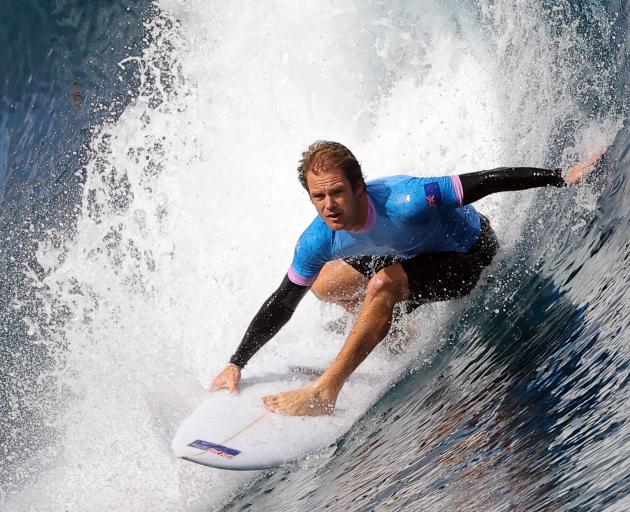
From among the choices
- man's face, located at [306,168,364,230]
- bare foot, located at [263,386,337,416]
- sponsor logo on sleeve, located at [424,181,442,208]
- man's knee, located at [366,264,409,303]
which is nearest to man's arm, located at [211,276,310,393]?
bare foot, located at [263,386,337,416]

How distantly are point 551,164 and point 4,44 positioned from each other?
19.9ft

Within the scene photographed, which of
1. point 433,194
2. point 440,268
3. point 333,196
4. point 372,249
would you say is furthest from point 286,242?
point 333,196

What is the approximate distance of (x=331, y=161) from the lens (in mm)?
3506

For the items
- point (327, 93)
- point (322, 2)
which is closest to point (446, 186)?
point (327, 93)

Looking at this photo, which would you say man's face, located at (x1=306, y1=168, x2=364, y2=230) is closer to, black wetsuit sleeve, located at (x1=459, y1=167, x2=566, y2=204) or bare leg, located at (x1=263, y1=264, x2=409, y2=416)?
bare leg, located at (x1=263, y1=264, x2=409, y2=416)

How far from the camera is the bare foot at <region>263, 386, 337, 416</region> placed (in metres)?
3.88

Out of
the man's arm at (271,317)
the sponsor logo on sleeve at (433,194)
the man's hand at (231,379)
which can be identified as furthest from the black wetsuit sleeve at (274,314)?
the sponsor logo on sleeve at (433,194)

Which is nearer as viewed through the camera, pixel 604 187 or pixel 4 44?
Answer: pixel 604 187

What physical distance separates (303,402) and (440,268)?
0.91 metres

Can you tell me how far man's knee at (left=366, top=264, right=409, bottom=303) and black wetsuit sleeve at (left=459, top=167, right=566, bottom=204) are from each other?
45cm

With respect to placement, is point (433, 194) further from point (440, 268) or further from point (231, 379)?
point (231, 379)

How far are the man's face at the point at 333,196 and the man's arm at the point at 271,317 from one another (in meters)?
0.60

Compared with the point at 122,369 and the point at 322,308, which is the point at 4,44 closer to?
the point at 122,369

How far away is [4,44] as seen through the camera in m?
8.65
